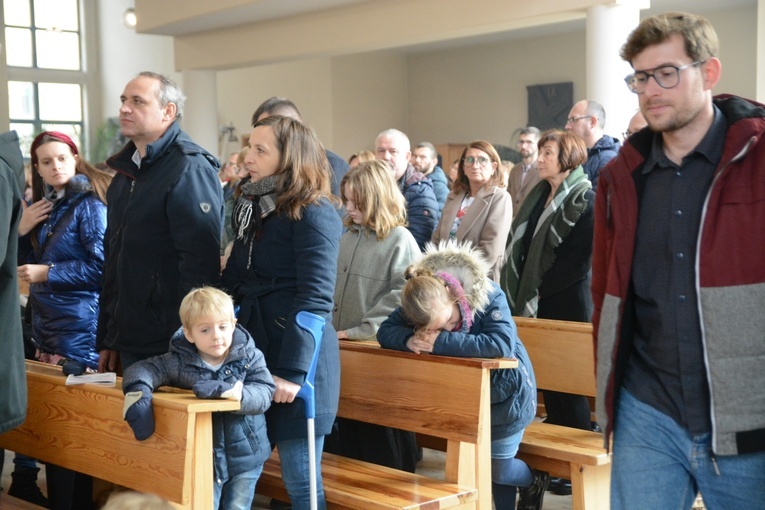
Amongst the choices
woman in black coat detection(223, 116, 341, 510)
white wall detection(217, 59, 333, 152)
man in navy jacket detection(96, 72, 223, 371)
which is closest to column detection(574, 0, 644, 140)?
man in navy jacket detection(96, 72, 223, 371)

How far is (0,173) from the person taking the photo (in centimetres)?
253

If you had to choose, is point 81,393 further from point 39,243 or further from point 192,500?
point 39,243

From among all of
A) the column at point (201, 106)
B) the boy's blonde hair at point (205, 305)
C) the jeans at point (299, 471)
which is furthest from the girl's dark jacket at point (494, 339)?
the column at point (201, 106)

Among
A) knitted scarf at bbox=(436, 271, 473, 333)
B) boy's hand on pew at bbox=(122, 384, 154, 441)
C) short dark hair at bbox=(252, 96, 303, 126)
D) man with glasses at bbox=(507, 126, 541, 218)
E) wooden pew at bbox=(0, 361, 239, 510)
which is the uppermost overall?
short dark hair at bbox=(252, 96, 303, 126)

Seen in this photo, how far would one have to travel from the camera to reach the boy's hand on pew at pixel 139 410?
282cm

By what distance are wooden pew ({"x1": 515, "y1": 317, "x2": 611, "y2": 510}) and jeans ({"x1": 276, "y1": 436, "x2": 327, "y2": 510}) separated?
0.94 m

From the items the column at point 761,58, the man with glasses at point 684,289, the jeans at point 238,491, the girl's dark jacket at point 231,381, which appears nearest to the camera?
the man with glasses at point 684,289

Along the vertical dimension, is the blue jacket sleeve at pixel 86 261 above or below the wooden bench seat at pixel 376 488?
above

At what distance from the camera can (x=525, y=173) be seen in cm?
770

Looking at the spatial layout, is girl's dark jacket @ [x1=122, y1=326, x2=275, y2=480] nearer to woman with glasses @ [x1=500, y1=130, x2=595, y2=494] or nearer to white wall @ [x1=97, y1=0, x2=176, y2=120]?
woman with glasses @ [x1=500, y1=130, x2=595, y2=494]

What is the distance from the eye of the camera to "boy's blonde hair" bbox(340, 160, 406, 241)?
3990 millimetres

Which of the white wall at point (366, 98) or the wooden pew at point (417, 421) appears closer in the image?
the wooden pew at point (417, 421)

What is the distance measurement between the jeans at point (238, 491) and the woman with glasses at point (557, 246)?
170cm

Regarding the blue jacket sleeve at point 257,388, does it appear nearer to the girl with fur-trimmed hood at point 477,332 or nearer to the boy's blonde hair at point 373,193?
the girl with fur-trimmed hood at point 477,332
